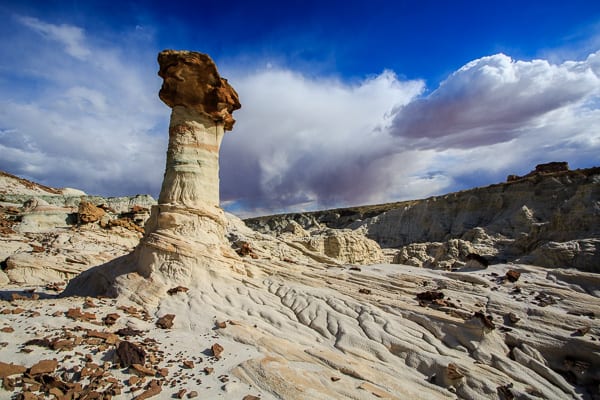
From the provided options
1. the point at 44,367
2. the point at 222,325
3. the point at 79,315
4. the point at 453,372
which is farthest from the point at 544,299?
the point at 79,315

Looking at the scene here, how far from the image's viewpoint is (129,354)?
548cm

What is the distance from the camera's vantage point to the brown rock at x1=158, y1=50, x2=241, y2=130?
10898mm

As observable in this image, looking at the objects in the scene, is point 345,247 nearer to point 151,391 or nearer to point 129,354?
point 129,354

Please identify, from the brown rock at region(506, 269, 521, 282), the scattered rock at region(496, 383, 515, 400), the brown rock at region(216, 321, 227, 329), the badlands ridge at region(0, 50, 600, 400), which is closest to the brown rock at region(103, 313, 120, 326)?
the badlands ridge at region(0, 50, 600, 400)

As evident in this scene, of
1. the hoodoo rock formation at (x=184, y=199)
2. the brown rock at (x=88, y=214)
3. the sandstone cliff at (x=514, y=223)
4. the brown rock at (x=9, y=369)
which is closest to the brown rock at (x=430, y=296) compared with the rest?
the hoodoo rock formation at (x=184, y=199)

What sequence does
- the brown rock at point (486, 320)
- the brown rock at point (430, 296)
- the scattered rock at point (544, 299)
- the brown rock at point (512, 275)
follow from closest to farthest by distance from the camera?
the brown rock at point (486, 320), the scattered rock at point (544, 299), the brown rock at point (430, 296), the brown rock at point (512, 275)

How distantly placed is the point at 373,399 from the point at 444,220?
40.7 metres

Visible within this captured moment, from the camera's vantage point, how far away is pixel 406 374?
6605 mm

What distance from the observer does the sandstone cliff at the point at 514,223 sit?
42.7 feet

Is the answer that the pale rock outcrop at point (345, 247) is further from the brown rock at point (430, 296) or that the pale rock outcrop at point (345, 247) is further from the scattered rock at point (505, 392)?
the scattered rock at point (505, 392)

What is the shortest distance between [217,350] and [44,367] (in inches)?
105

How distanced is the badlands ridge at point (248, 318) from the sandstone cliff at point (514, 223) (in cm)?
32

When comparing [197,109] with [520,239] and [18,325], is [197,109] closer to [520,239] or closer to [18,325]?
[18,325]

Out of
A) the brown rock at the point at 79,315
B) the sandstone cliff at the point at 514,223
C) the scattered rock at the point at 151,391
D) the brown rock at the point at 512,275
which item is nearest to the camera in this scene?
the scattered rock at the point at 151,391
